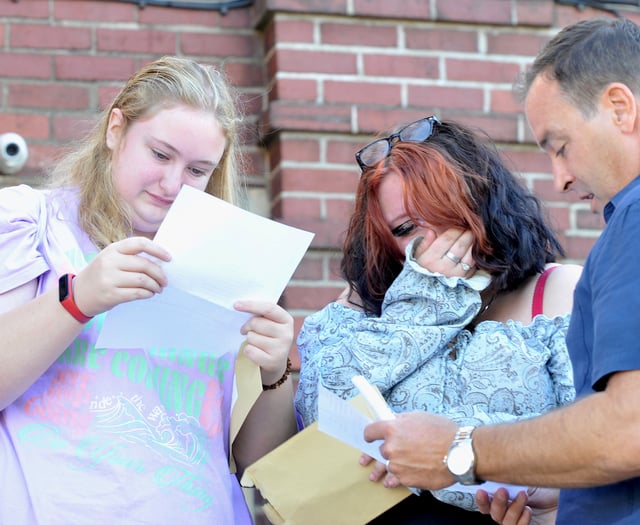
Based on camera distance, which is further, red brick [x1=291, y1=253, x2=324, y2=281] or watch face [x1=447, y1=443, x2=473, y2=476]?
red brick [x1=291, y1=253, x2=324, y2=281]

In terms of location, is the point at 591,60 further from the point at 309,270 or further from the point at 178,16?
the point at 178,16

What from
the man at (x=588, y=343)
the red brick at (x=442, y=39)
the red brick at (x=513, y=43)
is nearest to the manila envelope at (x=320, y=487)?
the man at (x=588, y=343)

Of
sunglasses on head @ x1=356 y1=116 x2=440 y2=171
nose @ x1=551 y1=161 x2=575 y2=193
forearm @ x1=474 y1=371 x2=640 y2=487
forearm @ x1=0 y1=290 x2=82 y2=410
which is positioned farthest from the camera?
sunglasses on head @ x1=356 y1=116 x2=440 y2=171

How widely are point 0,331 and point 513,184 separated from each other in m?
1.22

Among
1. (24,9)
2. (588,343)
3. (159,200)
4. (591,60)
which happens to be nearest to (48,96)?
(24,9)

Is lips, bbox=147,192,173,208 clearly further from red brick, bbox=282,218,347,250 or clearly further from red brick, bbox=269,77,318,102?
red brick, bbox=269,77,318,102

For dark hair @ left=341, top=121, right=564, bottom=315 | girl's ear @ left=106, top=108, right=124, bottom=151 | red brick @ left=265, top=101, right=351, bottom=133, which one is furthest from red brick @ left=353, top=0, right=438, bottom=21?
girl's ear @ left=106, top=108, right=124, bottom=151

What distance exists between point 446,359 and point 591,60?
709 mm

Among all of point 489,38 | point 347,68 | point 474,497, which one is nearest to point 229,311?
point 474,497

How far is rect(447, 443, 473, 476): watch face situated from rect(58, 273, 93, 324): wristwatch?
746 millimetres

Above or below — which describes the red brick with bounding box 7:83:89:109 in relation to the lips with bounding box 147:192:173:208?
below

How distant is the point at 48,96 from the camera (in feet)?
12.1

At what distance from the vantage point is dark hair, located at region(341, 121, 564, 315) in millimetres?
2457

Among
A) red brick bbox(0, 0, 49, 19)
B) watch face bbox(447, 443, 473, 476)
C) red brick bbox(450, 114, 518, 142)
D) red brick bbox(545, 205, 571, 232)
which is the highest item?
red brick bbox(0, 0, 49, 19)
